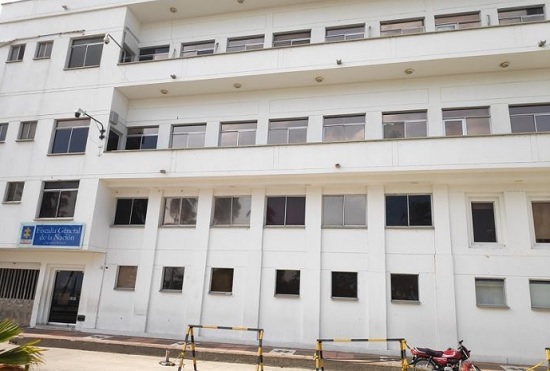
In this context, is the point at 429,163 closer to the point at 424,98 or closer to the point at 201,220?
the point at 424,98

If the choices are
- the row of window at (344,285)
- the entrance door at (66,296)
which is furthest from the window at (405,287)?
the entrance door at (66,296)

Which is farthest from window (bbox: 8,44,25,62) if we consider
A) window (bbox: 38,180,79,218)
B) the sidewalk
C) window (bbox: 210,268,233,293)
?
window (bbox: 210,268,233,293)

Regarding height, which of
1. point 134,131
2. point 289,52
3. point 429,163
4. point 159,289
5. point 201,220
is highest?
point 289,52

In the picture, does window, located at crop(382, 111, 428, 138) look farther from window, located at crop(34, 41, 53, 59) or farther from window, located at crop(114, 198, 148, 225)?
window, located at crop(34, 41, 53, 59)

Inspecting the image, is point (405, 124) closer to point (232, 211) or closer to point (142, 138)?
point (232, 211)

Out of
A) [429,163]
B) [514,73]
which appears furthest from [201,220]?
[514,73]

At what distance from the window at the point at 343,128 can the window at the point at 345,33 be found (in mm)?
3700

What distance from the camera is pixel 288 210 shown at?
1571 cm

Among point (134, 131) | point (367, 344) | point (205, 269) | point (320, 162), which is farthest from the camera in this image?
point (134, 131)

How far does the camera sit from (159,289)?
16.0 meters

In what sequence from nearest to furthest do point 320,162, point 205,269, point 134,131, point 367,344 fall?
point 367,344 → point 320,162 → point 205,269 → point 134,131

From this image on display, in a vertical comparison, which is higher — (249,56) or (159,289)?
(249,56)

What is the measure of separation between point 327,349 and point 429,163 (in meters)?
7.42

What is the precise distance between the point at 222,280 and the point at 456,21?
14169 millimetres
